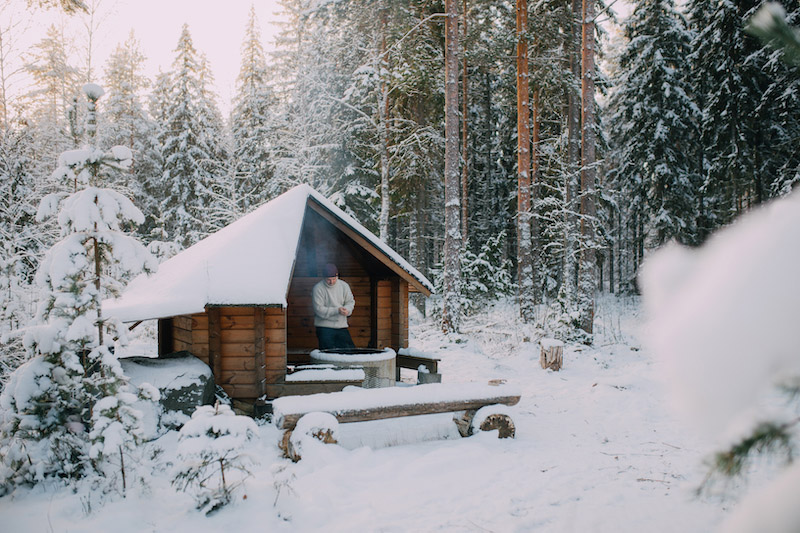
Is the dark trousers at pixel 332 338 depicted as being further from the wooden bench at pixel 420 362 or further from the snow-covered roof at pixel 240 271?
the snow-covered roof at pixel 240 271

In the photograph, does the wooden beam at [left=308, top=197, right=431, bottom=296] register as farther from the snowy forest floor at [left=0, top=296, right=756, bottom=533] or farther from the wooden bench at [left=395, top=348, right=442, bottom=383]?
the snowy forest floor at [left=0, top=296, right=756, bottom=533]

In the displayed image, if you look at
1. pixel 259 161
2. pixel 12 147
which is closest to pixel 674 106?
pixel 259 161

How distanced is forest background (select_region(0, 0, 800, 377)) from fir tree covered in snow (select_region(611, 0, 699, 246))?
8 centimetres

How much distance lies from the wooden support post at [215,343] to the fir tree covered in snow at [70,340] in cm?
219

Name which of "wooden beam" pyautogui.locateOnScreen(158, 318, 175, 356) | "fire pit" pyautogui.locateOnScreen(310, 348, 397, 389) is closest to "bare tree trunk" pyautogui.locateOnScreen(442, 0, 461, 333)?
"fire pit" pyautogui.locateOnScreen(310, 348, 397, 389)

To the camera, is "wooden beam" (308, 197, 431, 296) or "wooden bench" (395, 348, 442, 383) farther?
"wooden bench" (395, 348, 442, 383)

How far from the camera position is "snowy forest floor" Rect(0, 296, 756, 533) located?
357 centimetres

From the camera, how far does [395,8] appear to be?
1339cm

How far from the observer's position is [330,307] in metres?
8.29

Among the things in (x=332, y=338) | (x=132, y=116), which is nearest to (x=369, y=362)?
(x=332, y=338)

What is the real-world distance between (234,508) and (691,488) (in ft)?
13.0

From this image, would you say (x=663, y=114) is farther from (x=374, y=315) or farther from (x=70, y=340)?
(x=70, y=340)

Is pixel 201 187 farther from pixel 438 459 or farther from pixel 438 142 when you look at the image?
pixel 438 459

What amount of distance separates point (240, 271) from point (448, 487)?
4.10 metres
